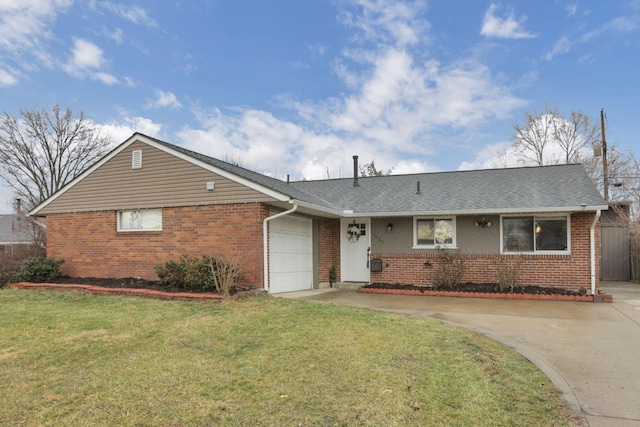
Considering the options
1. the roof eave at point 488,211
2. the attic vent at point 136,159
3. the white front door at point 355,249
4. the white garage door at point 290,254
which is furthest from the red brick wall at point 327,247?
the attic vent at point 136,159

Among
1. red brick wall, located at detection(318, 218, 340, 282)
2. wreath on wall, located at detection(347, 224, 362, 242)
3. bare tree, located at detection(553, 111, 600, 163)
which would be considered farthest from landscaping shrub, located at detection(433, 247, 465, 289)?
bare tree, located at detection(553, 111, 600, 163)

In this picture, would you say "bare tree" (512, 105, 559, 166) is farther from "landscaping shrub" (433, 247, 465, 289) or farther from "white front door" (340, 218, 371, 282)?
"white front door" (340, 218, 371, 282)

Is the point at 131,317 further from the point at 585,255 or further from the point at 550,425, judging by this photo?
the point at 585,255

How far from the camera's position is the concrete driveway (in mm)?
3648

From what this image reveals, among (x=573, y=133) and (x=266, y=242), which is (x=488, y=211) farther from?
(x=573, y=133)

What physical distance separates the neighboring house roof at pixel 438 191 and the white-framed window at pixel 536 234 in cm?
55

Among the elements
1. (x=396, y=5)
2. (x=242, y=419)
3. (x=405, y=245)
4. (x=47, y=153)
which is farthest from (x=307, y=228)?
(x=47, y=153)

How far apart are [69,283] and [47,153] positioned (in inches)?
743

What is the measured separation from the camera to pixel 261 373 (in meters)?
4.15

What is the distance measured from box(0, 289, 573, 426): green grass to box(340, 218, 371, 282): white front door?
18.9 feet

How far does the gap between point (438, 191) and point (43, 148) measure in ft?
Result: 80.7

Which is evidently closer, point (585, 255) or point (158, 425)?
point (158, 425)

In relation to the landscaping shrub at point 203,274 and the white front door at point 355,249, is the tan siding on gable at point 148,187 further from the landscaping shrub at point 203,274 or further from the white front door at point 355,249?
the white front door at point 355,249

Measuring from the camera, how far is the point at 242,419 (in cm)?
314
